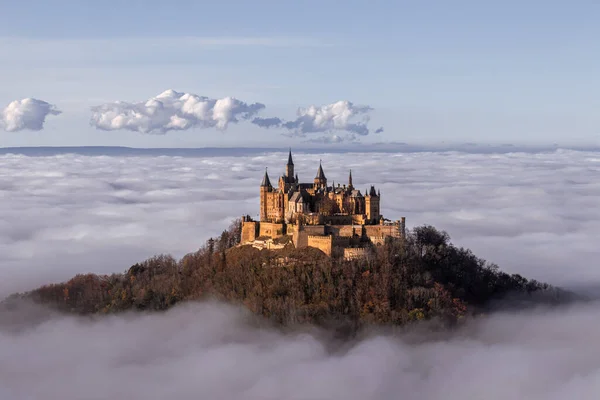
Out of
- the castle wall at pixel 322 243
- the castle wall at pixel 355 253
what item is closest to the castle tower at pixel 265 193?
the castle wall at pixel 322 243

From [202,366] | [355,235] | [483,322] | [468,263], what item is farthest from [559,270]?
[202,366]

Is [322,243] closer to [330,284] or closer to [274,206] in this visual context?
[330,284]

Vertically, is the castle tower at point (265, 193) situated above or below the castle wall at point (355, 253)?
above

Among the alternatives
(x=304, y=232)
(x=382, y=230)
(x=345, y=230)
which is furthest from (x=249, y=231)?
(x=382, y=230)

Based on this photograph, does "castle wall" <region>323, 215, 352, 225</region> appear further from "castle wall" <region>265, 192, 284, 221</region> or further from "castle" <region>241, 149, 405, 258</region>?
"castle wall" <region>265, 192, 284, 221</region>

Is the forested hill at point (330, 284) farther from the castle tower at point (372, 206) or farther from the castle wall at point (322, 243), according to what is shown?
the castle tower at point (372, 206)

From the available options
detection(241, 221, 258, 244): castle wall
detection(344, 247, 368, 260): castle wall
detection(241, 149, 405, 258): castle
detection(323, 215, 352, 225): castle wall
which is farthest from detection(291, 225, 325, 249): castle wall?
detection(241, 221, 258, 244): castle wall

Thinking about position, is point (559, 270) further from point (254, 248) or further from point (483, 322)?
Answer: point (254, 248)
